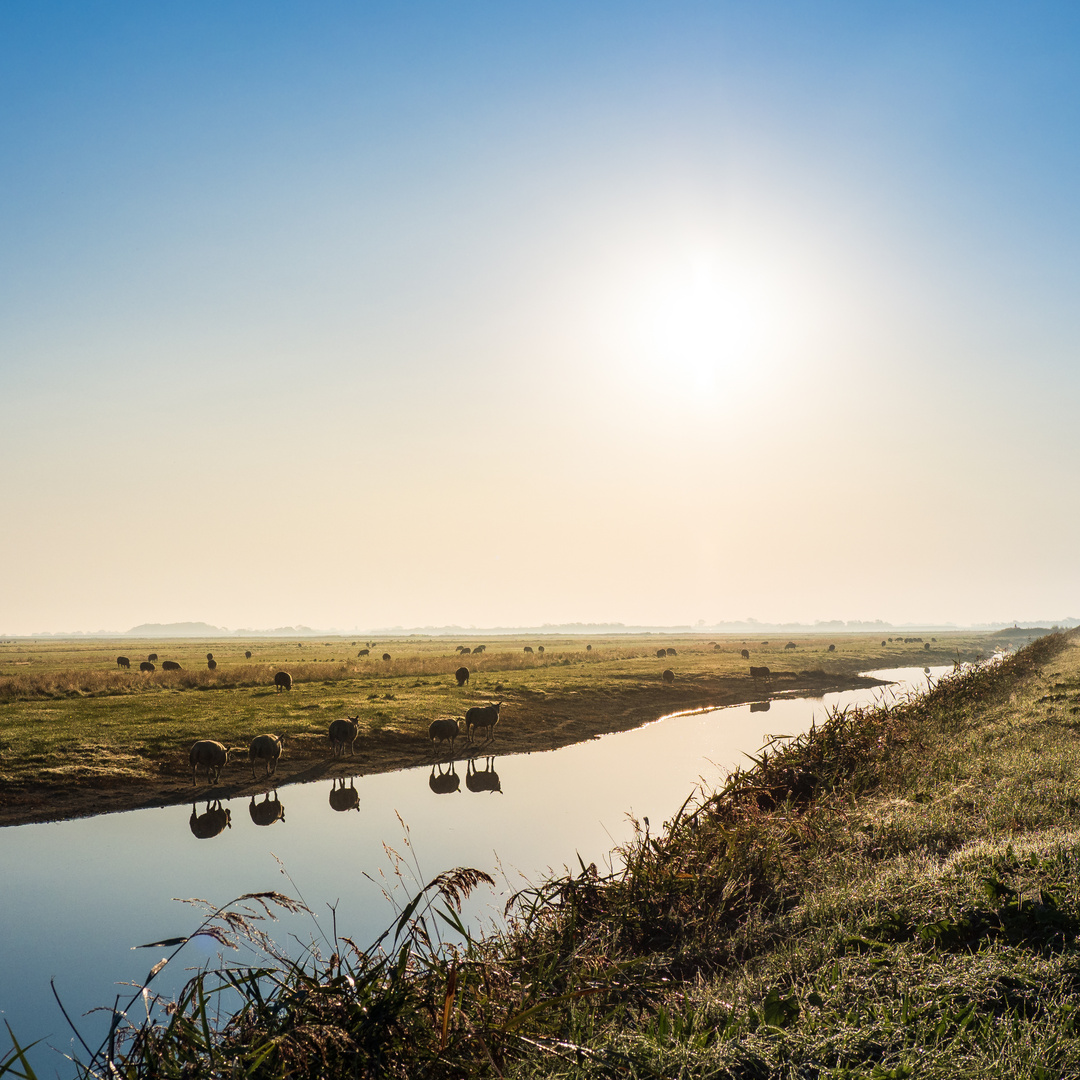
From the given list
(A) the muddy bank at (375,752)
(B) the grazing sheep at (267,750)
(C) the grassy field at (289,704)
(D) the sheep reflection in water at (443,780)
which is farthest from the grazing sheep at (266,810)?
(D) the sheep reflection in water at (443,780)

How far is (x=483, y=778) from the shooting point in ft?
72.4

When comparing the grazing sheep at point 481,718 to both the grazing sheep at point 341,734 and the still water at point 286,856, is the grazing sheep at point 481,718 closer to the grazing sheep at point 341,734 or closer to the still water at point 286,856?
the still water at point 286,856

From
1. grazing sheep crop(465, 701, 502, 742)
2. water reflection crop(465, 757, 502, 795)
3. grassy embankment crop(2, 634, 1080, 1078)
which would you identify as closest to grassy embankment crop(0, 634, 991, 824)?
grazing sheep crop(465, 701, 502, 742)

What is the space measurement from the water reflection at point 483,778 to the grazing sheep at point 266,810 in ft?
17.4

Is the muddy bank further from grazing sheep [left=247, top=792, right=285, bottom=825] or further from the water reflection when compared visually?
the water reflection

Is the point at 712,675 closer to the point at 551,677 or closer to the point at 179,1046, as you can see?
the point at 551,677

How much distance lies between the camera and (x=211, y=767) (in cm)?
2094

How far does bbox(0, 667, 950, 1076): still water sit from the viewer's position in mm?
9227

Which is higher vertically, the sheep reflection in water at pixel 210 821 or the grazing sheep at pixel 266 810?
the sheep reflection in water at pixel 210 821

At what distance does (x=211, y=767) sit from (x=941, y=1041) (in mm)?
20879

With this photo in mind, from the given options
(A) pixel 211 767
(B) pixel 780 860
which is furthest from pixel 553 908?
(A) pixel 211 767

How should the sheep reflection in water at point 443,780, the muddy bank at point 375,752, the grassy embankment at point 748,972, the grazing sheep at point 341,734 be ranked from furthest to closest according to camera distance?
1. the grazing sheep at point 341,734
2. the sheep reflection in water at point 443,780
3. the muddy bank at point 375,752
4. the grassy embankment at point 748,972

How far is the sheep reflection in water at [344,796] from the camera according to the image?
60.3ft

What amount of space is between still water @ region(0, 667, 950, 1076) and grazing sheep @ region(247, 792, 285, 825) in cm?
8
